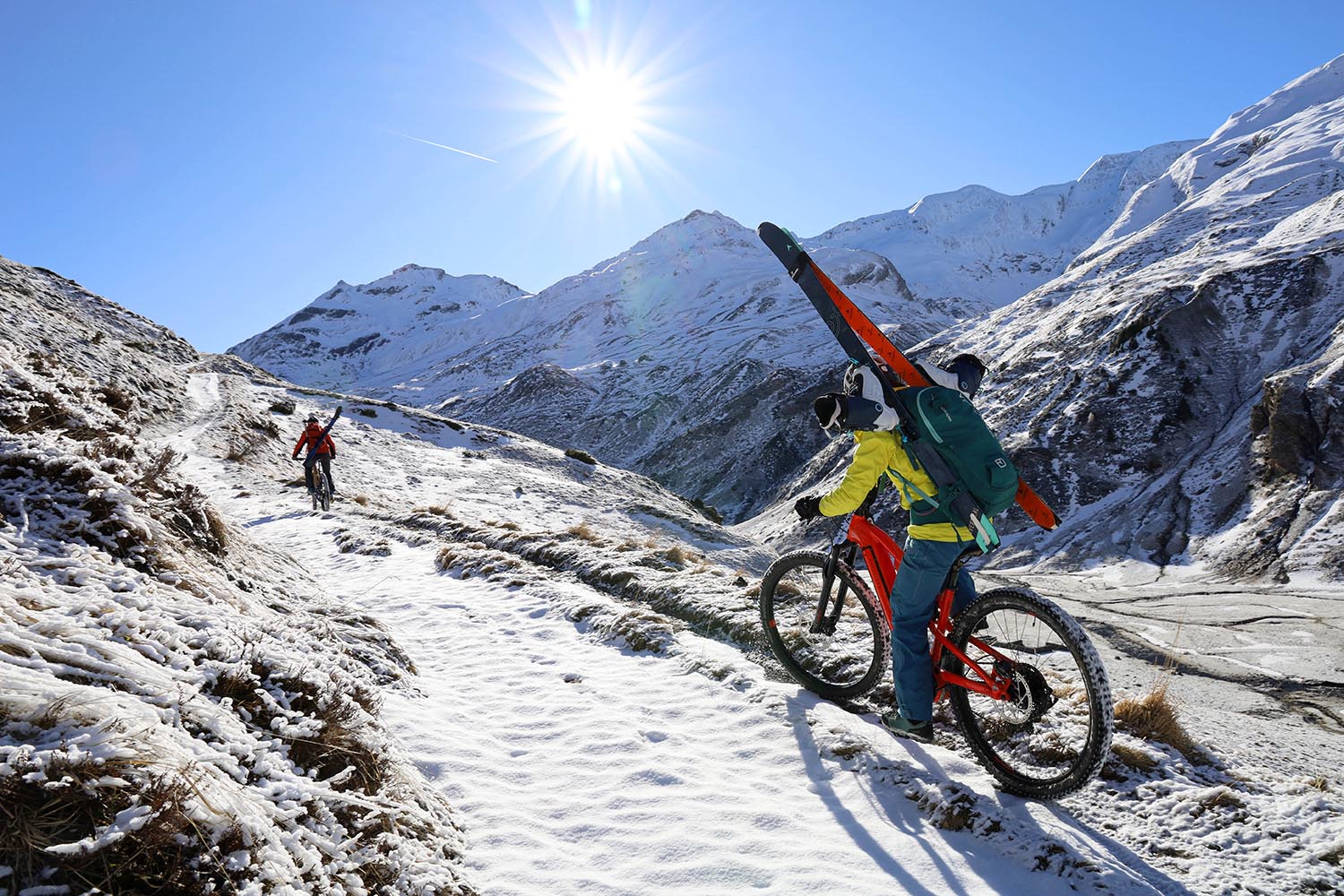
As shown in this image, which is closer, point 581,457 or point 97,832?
point 97,832

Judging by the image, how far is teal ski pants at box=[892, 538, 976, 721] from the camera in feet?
15.1

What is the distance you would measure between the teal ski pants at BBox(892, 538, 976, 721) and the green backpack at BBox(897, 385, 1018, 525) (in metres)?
0.43

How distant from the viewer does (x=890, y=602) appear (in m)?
4.93

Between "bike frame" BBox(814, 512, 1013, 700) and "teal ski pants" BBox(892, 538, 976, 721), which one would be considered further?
"teal ski pants" BBox(892, 538, 976, 721)

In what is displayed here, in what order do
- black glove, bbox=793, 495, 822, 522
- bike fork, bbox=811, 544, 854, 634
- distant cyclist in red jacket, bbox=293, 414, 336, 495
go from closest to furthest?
black glove, bbox=793, 495, 822, 522, bike fork, bbox=811, 544, 854, 634, distant cyclist in red jacket, bbox=293, 414, 336, 495

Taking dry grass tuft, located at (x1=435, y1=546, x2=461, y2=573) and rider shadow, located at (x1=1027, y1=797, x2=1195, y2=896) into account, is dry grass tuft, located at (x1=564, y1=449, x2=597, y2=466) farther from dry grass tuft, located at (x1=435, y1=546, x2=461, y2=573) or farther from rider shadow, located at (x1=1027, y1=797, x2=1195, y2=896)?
rider shadow, located at (x1=1027, y1=797, x2=1195, y2=896)

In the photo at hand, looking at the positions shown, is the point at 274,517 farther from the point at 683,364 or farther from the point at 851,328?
the point at 683,364

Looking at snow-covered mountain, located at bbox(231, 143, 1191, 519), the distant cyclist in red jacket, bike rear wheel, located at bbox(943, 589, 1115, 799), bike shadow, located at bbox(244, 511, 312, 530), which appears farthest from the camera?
snow-covered mountain, located at bbox(231, 143, 1191, 519)

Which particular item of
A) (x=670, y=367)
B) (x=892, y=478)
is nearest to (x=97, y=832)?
(x=892, y=478)

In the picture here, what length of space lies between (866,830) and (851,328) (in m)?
4.31

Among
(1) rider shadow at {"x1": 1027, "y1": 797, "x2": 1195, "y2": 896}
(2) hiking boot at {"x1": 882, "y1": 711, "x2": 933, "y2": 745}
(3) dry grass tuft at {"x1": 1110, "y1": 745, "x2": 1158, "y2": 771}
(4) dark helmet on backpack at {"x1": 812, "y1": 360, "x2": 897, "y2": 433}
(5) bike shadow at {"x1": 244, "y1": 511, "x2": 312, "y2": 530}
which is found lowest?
(1) rider shadow at {"x1": 1027, "y1": 797, "x2": 1195, "y2": 896}

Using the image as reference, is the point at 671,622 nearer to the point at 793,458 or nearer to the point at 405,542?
the point at 405,542

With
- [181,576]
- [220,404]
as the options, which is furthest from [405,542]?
[220,404]

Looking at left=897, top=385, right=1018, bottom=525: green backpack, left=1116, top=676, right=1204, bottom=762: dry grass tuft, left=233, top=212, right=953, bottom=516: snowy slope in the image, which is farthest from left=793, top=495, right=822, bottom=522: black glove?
left=233, top=212, right=953, bottom=516: snowy slope
